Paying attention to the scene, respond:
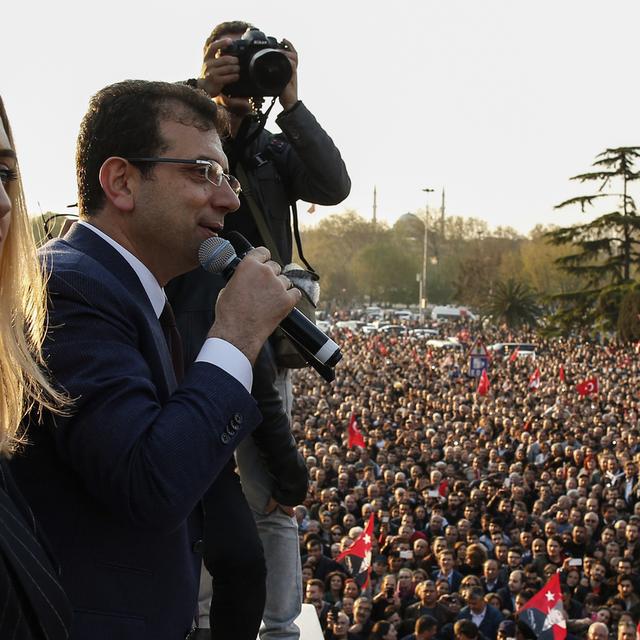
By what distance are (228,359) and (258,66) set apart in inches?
51.2

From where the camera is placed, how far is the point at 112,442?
5.39 ft

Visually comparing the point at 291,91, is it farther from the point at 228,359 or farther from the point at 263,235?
the point at 228,359

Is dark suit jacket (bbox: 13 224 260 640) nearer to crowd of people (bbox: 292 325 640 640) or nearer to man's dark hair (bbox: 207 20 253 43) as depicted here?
man's dark hair (bbox: 207 20 253 43)

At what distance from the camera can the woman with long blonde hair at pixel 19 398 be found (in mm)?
1370

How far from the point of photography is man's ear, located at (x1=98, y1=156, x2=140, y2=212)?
1.95 meters

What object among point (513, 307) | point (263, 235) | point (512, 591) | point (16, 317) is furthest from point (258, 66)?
point (513, 307)

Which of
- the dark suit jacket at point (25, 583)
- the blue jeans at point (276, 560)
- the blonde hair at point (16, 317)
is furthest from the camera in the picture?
the blue jeans at point (276, 560)

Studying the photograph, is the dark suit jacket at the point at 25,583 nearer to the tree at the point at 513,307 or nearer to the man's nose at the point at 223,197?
the man's nose at the point at 223,197

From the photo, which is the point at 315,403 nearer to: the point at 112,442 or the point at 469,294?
the point at 112,442

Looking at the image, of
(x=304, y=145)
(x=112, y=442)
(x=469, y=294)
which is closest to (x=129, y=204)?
(x=112, y=442)

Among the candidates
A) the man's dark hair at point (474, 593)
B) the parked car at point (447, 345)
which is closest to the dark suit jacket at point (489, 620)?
the man's dark hair at point (474, 593)

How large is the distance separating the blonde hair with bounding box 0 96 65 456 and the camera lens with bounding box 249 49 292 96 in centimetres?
140

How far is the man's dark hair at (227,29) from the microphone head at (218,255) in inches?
48.8

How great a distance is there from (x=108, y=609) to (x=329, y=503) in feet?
31.6
